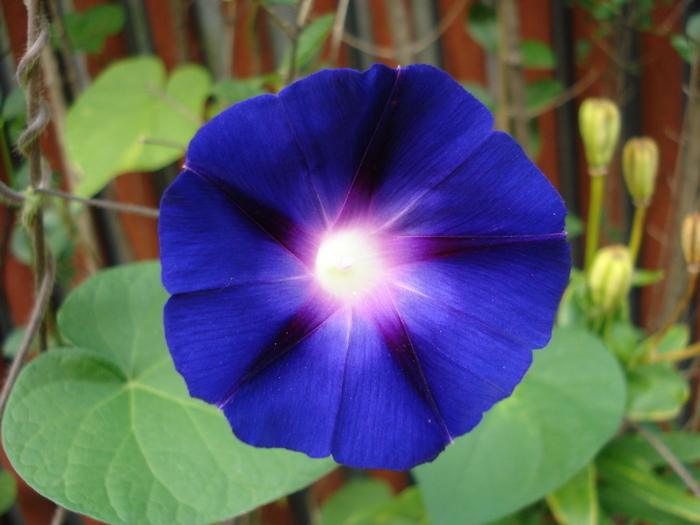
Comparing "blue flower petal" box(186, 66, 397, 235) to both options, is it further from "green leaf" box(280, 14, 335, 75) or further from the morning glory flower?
"green leaf" box(280, 14, 335, 75)

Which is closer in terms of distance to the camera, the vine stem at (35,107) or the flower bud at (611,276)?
the vine stem at (35,107)

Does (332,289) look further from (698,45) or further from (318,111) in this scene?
(698,45)

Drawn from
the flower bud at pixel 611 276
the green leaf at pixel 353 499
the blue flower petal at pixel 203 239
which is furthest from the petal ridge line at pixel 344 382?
the green leaf at pixel 353 499

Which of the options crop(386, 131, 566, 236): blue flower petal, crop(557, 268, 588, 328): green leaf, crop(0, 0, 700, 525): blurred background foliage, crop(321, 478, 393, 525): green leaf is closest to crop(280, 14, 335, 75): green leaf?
crop(0, 0, 700, 525): blurred background foliage

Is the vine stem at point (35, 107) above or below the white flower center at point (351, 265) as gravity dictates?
above

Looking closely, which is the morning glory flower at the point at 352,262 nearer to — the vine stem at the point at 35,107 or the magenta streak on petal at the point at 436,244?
the magenta streak on petal at the point at 436,244
